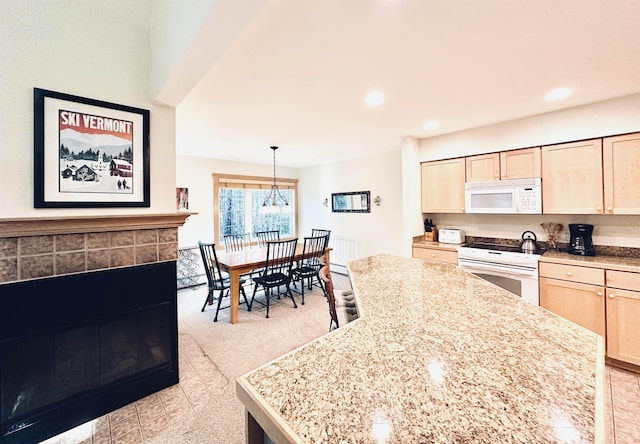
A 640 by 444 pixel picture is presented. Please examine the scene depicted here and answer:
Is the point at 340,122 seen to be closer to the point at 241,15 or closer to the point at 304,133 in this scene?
the point at 304,133

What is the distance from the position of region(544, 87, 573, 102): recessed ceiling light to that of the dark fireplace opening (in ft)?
11.7

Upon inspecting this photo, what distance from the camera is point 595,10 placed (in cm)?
138

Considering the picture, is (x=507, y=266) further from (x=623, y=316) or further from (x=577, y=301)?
(x=623, y=316)

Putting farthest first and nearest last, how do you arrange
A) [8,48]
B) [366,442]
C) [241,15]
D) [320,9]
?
[8,48], [320,9], [241,15], [366,442]

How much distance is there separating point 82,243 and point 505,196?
4015 millimetres

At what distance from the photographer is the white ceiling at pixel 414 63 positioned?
140 centimetres

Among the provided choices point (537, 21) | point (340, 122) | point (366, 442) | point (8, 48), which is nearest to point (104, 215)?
point (8, 48)

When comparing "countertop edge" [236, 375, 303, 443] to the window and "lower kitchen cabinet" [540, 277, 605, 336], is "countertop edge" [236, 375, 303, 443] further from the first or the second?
the window

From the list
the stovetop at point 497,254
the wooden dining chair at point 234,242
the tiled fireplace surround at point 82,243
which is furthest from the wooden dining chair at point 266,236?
the stovetop at point 497,254

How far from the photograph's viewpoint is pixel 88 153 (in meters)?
1.74

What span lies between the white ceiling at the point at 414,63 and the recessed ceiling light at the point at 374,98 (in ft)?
0.21

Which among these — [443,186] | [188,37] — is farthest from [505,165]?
[188,37]

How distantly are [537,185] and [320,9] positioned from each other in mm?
2920

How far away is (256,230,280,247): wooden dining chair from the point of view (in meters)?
5.42
